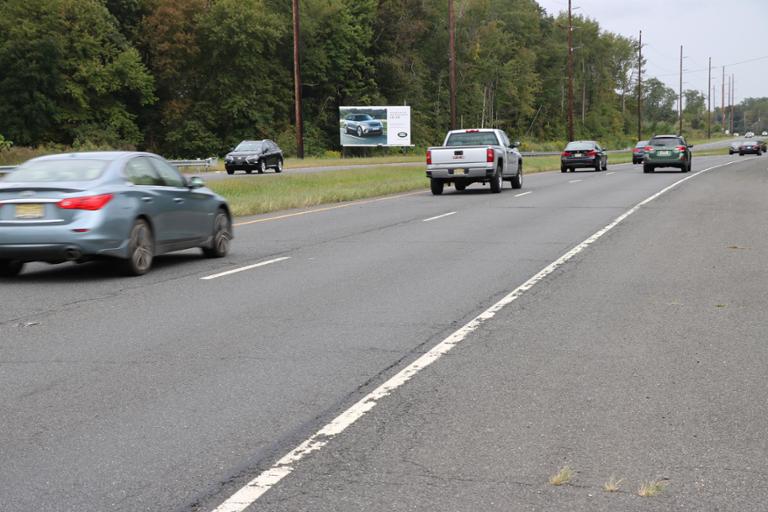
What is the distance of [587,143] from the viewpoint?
4803cm

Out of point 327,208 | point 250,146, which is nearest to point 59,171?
point 327,208

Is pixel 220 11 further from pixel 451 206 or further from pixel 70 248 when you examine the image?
Result: pixel 70 248

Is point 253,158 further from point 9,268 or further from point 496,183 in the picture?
point 9,268

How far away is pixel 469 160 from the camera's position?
28.1 meters

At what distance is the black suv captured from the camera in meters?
43.5

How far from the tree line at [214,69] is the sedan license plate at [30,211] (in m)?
51.6

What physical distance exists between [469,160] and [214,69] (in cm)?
5161

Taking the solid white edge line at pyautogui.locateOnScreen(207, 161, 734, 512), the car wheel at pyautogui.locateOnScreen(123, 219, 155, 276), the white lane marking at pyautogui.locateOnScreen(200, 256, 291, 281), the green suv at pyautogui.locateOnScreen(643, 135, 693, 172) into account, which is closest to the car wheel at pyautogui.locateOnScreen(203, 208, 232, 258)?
the white lane marking at pyautogui.locateOnScreen(200, 256, 291, 281)

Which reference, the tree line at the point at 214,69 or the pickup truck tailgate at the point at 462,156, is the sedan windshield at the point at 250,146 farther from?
the tree line at the point at 214,69

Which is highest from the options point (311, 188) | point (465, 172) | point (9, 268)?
point (465, 172)

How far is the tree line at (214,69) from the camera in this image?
6600 cm

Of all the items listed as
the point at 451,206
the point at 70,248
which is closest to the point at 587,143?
the point at 451,206

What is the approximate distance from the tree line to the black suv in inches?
794

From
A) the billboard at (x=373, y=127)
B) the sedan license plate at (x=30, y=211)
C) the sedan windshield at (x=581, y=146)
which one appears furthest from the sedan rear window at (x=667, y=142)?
the sedan license plate at (x=30, y=211)
